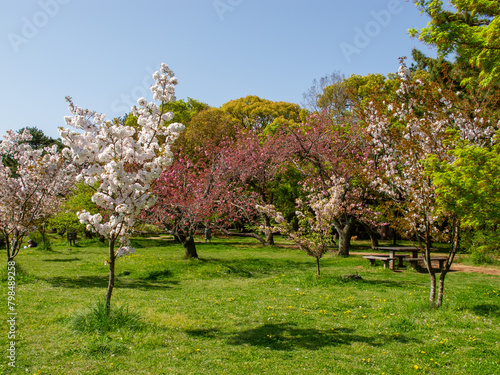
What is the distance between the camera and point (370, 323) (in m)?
7.54

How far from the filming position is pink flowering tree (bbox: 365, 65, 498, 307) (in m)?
8.38

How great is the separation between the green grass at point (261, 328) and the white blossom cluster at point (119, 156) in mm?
1831

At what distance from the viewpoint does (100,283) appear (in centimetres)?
1231

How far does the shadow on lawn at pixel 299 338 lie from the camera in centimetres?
641

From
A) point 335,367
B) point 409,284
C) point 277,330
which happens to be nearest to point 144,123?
point 277,330

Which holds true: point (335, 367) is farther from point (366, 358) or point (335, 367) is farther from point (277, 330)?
point (277, 330)

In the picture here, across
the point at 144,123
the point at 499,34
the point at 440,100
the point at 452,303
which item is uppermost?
the point at 440,100

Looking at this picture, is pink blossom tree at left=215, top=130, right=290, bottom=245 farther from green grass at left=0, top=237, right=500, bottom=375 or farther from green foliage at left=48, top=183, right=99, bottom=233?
green grass at left=0, top=237, right=500, bottom=375

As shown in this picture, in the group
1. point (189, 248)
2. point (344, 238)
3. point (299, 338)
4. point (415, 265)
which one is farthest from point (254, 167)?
point (299, 338)

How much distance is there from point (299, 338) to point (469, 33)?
7.19 meters

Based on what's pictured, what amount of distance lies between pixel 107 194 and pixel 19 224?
680cm

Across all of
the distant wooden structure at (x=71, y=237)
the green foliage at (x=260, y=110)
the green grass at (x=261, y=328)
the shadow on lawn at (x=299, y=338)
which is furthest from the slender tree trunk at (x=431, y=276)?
the green foliage at (x=260, y=110)

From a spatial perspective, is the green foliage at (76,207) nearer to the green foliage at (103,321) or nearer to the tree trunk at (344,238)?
the tree trunk at (344,238)

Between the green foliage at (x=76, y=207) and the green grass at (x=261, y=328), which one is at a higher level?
the green foliage at (x=76, y=207)
